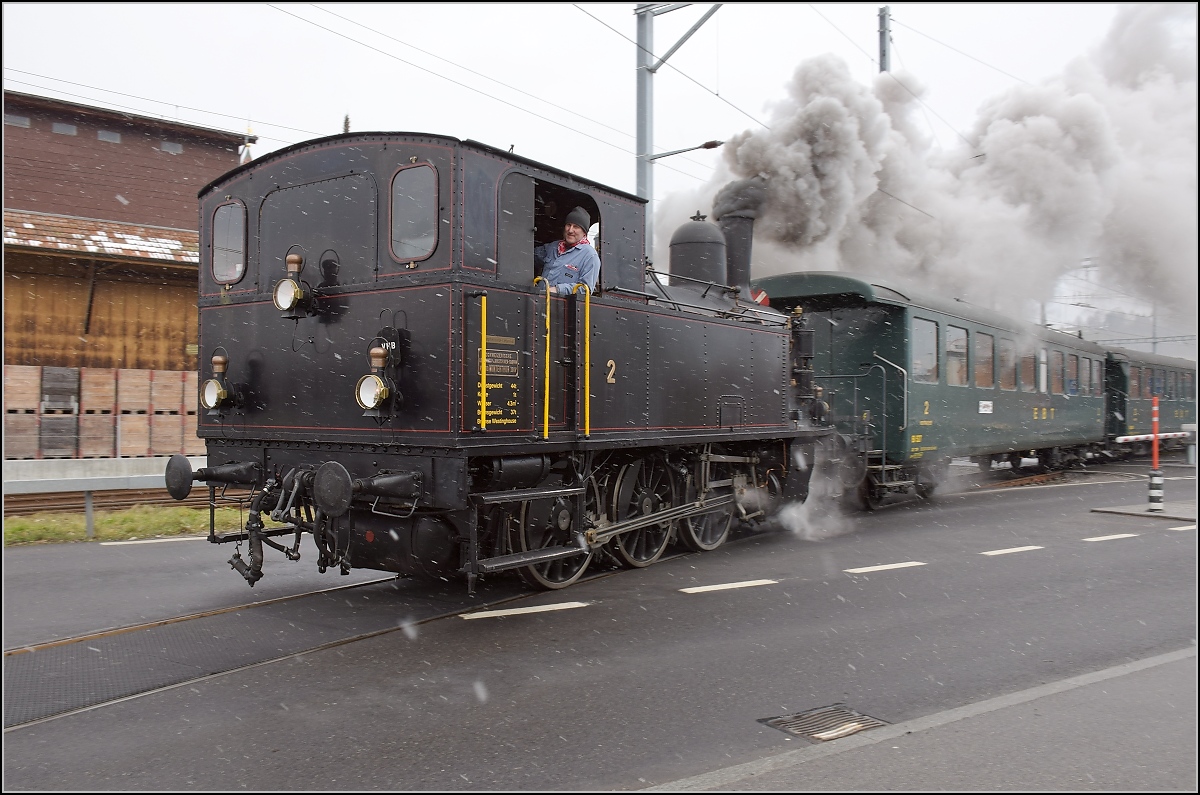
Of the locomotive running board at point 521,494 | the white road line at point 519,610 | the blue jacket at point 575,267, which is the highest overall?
the blue jacket at point 575,267

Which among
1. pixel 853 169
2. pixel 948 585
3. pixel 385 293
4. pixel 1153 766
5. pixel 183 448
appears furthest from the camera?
pixel 853 169

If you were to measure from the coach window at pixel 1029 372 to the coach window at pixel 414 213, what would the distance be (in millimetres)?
12469

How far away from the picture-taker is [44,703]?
14.3ft

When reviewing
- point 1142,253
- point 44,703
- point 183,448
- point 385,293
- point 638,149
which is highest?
point 638,149

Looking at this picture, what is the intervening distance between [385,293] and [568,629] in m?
2.61

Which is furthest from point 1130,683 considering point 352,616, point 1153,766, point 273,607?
point 273,607

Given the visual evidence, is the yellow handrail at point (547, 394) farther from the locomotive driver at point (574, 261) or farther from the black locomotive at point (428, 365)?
the locomotive driver at point (574, 261)

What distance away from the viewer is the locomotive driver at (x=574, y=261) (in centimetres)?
662

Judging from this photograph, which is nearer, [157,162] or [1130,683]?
[1130,683]

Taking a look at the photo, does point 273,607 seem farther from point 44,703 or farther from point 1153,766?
point 1153,766

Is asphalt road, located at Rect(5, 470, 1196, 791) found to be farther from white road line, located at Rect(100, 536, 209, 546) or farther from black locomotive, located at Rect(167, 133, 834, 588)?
white road line, located at Rect(100, 536, 209, 546)

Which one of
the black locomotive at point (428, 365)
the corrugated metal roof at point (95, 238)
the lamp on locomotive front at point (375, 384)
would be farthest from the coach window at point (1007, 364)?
the corrugated metal roof at point (95, 238)

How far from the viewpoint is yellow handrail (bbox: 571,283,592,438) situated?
6.49 meters

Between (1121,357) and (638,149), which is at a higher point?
(638,149)
